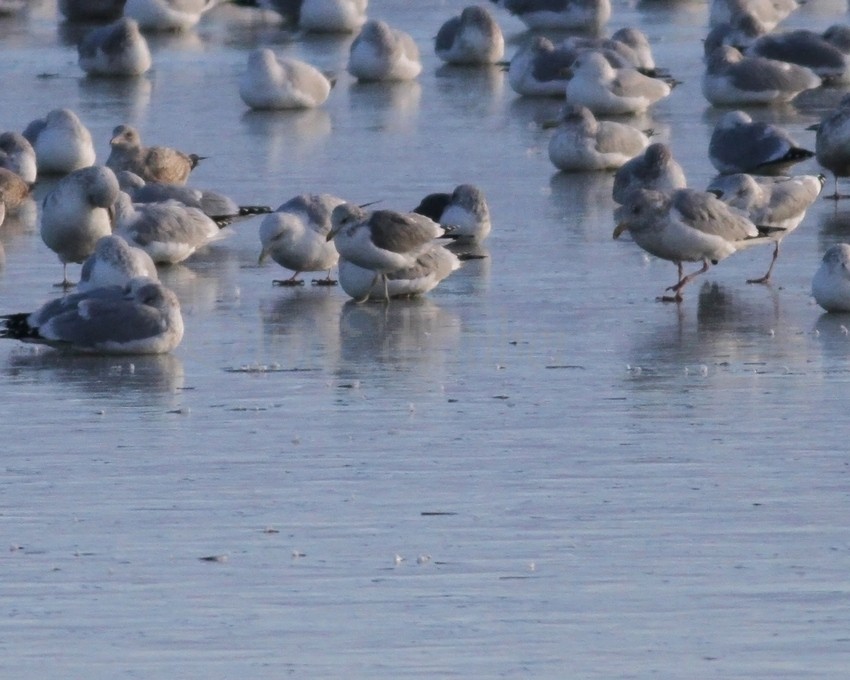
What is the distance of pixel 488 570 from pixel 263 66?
51.9 feet

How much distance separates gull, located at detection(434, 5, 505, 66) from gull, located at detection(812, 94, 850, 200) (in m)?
9.67

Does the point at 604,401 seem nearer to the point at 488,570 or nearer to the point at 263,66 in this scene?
the point at 488,570

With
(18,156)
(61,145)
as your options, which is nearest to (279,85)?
(61,145)

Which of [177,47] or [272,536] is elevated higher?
[272,536]

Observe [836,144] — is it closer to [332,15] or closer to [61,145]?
[61,145]

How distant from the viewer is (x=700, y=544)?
7.71 meters

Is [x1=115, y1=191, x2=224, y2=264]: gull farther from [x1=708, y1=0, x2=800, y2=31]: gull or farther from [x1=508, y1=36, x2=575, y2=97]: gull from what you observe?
[x1=708, y1=0, x2=800, y2=31]: gull

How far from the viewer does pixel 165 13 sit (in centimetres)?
3058

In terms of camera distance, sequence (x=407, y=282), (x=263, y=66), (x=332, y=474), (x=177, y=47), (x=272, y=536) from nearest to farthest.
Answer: (x=272, y=536)
(x=332, y=474)
(x=407, y=282)
(x=263, y=66)
(x=177, y=47)

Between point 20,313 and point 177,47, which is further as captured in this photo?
point 177,47

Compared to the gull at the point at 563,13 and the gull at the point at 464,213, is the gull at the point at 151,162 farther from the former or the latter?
the gull at the point at 563,13

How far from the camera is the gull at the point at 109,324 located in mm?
11094

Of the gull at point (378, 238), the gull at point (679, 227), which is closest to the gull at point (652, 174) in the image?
the gull at point (679, 227)

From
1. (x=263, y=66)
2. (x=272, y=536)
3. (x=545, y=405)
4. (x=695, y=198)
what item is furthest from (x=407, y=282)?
(x=263, y=66)
